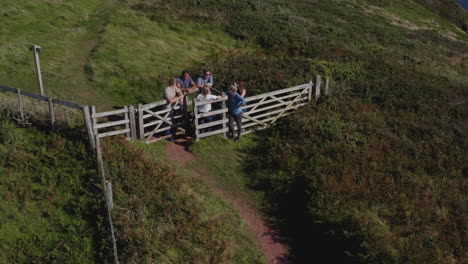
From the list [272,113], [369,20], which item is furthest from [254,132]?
[369,20]

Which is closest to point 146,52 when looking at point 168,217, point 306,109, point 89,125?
point 306,109

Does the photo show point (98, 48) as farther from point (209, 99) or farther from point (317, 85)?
point (317, 85)

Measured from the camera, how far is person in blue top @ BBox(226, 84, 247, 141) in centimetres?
1478

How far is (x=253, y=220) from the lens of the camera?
38.2 feet

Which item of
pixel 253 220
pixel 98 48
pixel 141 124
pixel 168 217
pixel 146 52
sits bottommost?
pixel 253 220

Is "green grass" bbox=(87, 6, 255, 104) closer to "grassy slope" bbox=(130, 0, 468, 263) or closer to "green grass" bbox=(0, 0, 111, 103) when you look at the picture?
"green grass" bbox=(0, 0, 111, 103)

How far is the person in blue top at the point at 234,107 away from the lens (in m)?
14.8

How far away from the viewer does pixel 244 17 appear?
33094 mm

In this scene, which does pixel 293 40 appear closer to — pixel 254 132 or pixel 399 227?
pixel 254 132

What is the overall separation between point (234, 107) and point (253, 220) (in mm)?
4837

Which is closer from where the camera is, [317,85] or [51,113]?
[51,113]

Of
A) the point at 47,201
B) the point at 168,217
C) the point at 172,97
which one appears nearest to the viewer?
the point at 168,217

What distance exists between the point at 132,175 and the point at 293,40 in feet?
65.5

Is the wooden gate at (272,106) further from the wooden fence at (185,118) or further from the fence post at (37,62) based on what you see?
the fence post at (37,62)
